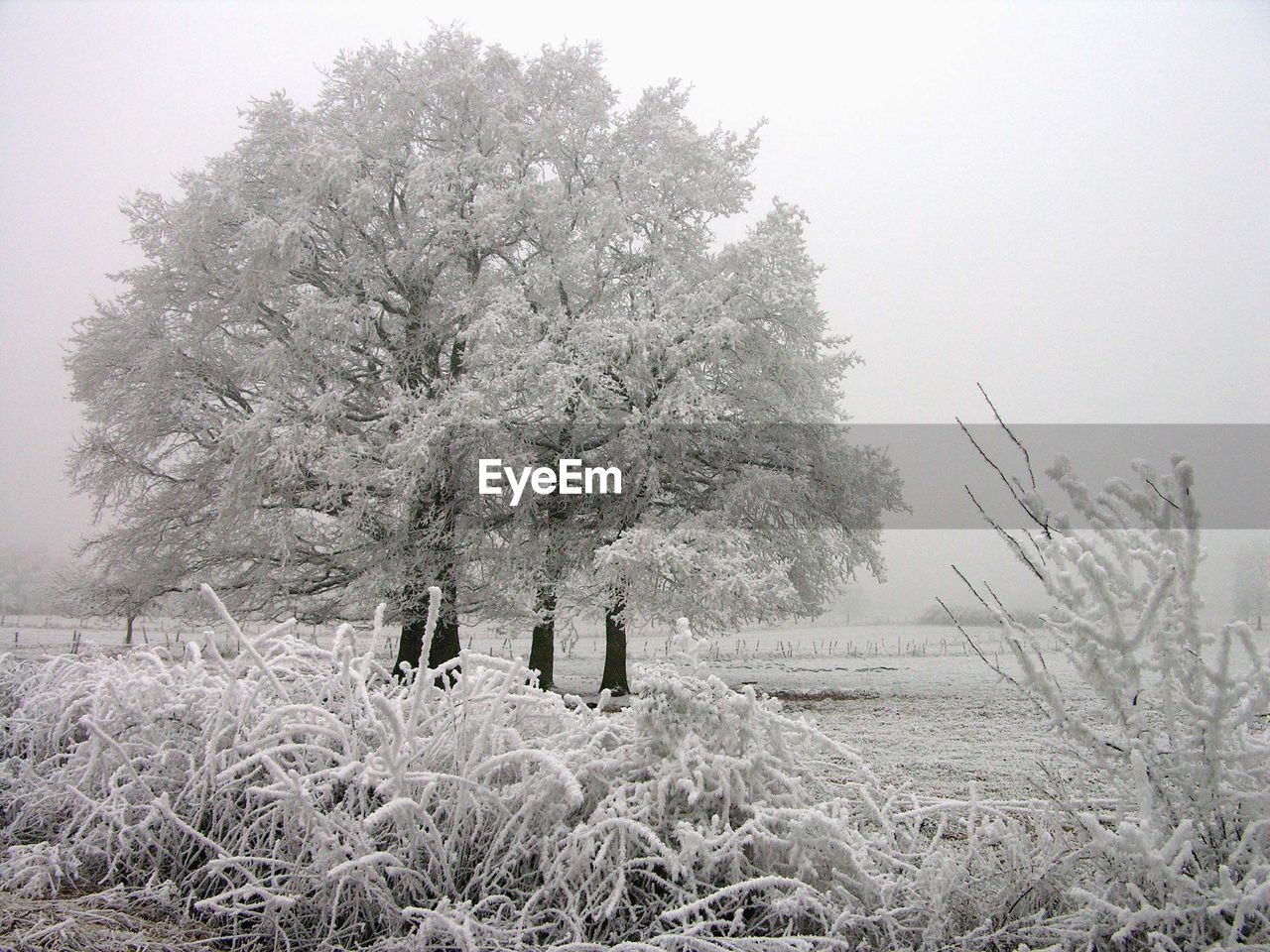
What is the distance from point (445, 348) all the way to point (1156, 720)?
1093 cm

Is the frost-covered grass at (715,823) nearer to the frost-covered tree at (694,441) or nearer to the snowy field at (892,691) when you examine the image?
the snowy field at (892,691)

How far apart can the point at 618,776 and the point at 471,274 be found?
1037 cm

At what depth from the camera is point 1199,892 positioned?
192cm

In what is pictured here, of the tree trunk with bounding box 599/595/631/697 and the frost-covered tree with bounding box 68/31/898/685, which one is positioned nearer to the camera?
the frost-covered tree with bounding box 68/31/898/685

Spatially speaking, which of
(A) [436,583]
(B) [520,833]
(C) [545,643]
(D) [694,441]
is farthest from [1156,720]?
(C) [545,643]

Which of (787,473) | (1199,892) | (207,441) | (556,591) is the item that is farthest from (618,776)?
(207,441)

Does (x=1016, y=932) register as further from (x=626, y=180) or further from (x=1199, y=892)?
(x=626, y=180)

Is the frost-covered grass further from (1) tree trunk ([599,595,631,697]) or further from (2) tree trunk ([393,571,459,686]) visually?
(1) tree trunk ([599,595,631,697])

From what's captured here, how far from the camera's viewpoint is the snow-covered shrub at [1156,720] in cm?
193

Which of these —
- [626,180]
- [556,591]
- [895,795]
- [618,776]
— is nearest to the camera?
[618,776]

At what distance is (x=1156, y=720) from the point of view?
242 centimetres

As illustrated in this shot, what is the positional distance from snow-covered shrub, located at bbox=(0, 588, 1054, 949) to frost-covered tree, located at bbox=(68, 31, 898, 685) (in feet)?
24.7

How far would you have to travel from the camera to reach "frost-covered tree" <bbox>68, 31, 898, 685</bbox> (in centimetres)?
1065

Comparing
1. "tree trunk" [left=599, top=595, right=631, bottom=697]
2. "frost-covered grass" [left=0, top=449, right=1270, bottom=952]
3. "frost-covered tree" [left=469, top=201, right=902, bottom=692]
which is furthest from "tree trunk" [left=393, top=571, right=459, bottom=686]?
"frost-covered grass" [left=0, top=449, right=1270, bottom=952]
